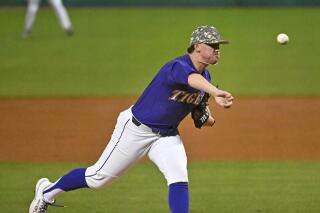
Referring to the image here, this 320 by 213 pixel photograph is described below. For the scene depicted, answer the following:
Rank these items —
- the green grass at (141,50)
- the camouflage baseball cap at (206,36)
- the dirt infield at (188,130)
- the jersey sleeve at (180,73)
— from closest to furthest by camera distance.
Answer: the jersey sleeve at (180,73) → the camouflage baseball cap at (206,36) → the dirt infield at (188,130) → the green grass at (141,50)

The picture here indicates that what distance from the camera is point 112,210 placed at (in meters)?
7.99

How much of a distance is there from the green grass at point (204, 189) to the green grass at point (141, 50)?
5.60 metres

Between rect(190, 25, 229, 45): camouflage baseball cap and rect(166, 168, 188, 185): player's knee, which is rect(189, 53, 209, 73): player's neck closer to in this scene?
rect(190, 25, 229, 45): camouflage baseball cap

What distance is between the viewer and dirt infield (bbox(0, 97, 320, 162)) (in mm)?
10742

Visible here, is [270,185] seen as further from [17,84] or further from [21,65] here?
[21,65]

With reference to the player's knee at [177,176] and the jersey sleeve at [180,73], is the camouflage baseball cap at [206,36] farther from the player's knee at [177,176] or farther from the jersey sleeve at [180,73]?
the player's knee at [177,176]

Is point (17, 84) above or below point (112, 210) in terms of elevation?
below

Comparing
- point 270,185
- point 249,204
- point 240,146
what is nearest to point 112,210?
point 249,204

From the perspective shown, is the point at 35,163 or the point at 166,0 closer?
the point at 35,163

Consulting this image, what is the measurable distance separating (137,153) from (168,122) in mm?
369

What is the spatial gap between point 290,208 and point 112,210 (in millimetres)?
1737

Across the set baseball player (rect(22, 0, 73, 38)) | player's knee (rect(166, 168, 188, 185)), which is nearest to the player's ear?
player's knee (rect(166, 168, 188, 185))

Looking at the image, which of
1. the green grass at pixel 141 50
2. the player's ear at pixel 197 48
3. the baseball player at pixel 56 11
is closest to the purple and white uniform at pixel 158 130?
the player's ear at pixel 197 48

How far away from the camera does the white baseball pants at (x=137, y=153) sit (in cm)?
664
